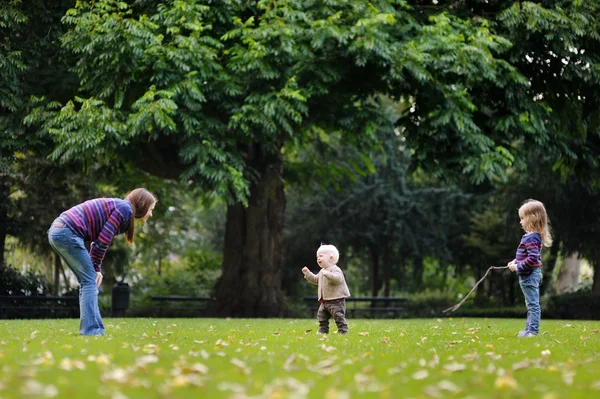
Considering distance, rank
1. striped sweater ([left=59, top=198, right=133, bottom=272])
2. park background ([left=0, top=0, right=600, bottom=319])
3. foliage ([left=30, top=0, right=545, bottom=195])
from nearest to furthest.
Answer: striped sweater ([left=59, top=198, right=133, bottom=272])
foliage ([left=30, top=0, right=545, bottom=195])
park background ([left=0, top=0, right=600, bottom=319])

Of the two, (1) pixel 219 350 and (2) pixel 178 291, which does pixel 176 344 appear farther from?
(2) pixel 178 291

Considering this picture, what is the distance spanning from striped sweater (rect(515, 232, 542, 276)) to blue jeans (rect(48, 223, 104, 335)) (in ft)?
16.8

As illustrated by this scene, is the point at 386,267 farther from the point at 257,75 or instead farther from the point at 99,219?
the point at 99,219

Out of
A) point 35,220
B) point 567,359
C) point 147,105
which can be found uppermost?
point 147,105

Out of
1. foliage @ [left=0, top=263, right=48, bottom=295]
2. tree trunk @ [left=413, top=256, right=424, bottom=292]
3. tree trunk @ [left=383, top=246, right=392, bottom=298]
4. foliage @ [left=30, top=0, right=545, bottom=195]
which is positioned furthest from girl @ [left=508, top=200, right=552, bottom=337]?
tree trunk @ [left=413, top=256, right=424, bottom=292]

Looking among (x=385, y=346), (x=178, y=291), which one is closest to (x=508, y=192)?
(x=178, y=291)

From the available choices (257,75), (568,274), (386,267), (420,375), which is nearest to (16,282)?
(257,75)

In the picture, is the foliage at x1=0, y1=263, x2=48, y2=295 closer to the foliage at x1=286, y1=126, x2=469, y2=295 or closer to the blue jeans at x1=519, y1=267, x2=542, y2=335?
the foliage at x1=286, y1=126, x2=469, y2=295

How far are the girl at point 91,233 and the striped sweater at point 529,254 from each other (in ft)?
15.0

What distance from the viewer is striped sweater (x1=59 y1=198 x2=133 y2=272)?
934 cm

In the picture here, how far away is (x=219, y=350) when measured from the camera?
7.78m

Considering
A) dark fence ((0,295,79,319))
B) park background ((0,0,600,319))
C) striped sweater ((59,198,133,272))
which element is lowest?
dark fence ((0,295,79,319))

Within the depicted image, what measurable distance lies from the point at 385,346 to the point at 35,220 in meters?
18.3

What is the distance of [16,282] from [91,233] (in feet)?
45.6
